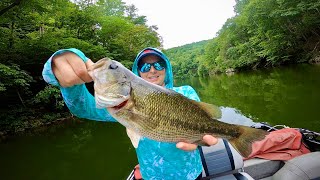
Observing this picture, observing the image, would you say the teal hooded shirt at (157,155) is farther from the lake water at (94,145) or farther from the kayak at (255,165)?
the lake water at (94,145)

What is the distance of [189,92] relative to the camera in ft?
8.86

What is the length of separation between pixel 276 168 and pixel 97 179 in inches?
214

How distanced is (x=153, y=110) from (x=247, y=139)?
83cm

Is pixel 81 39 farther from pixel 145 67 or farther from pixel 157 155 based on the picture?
pixel 157 155

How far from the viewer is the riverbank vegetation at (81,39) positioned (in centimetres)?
1695

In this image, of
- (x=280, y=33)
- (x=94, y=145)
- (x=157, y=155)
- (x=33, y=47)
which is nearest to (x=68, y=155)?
(x=94, y=145)

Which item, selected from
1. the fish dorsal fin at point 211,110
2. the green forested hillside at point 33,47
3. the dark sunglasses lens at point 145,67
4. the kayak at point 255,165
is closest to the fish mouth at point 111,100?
the fish dorsal fin at point 211,110

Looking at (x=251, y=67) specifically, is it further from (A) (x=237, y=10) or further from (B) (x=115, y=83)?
(B) (x=115, y=83)

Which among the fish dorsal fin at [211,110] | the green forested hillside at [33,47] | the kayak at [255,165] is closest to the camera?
the fish dorsal fin at [211,110]

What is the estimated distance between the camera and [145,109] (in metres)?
1.90

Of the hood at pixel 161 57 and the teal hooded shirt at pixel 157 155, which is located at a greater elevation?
the hood at pixel 161 57

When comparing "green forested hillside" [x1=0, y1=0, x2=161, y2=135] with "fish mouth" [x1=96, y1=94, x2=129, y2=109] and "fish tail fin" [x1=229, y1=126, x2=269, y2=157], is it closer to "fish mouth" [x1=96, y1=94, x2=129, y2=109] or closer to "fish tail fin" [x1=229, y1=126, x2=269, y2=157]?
"fish mouth" [x1=96, y1=94, x2=129, y2=109]

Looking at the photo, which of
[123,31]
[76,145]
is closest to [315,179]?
[76,145]

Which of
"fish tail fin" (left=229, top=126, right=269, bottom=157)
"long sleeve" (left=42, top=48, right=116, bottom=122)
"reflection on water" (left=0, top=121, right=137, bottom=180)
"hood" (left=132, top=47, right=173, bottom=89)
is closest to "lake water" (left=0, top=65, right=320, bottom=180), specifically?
"reflection on water" (left=0, top=121, right=137, bottom=180)
